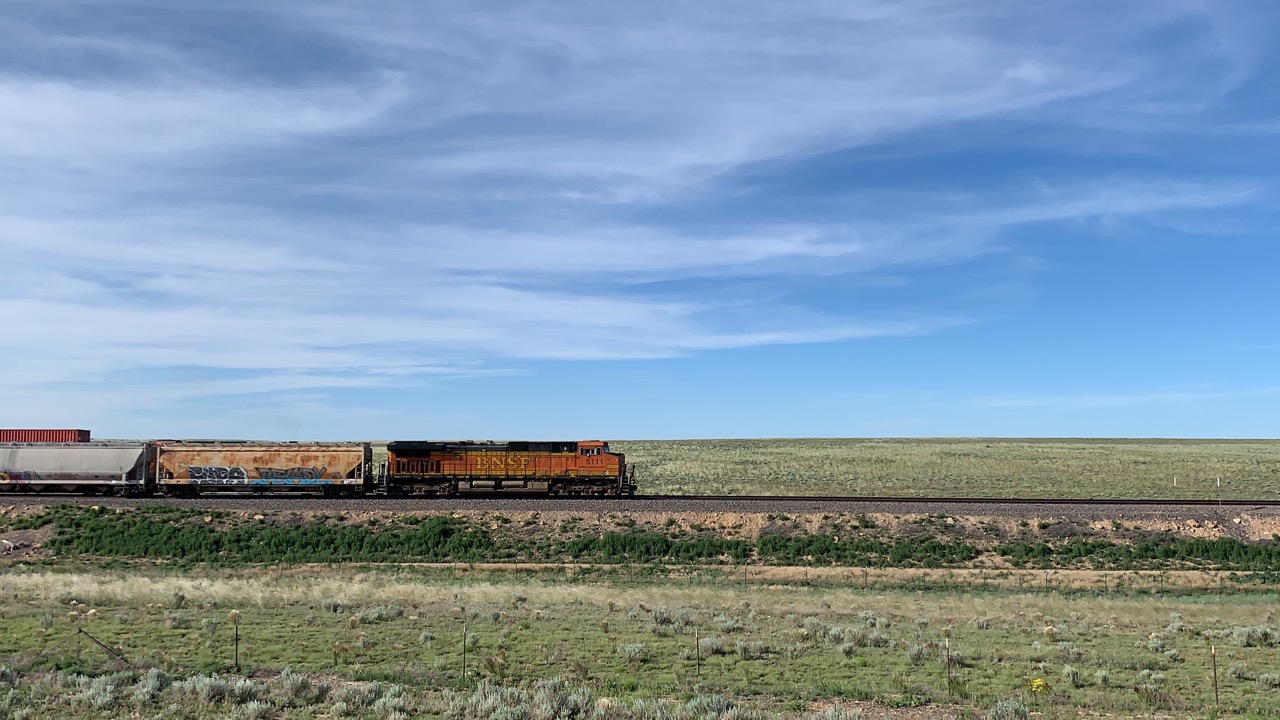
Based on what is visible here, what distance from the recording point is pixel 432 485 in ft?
152

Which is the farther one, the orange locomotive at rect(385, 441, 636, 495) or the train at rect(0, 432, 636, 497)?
the orange locomotive at rect(385, 441, 636, 495)

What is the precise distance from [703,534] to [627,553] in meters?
3.69

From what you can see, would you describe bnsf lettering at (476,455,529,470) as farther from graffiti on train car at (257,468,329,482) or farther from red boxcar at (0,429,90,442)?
red boxcar at (0,429,90,442)

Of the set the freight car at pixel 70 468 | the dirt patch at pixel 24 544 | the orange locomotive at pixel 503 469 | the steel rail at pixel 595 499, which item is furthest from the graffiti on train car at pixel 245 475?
the dirt patch at pixel 24 544

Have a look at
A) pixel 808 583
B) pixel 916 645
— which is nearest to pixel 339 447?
pixel 808 583

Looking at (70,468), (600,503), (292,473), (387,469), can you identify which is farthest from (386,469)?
(70,468)

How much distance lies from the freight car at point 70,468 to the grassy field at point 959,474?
101ft

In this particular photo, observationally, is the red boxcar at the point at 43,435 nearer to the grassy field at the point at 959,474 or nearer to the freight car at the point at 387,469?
the freight car at the point at 387,469


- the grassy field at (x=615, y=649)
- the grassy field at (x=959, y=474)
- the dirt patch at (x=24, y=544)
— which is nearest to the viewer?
the grassy field at (x=615, y=649)

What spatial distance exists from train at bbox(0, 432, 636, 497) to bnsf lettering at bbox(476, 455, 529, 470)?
53 millimetres

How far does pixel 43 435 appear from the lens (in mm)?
51531

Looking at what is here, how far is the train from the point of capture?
45.9m

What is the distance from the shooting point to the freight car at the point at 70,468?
147ft

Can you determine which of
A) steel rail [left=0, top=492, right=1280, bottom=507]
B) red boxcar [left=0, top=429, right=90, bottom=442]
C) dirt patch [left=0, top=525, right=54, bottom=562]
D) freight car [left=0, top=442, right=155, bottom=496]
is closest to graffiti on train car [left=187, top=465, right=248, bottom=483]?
steel rail [left=0, top=492, right=1280, bottom=507]
